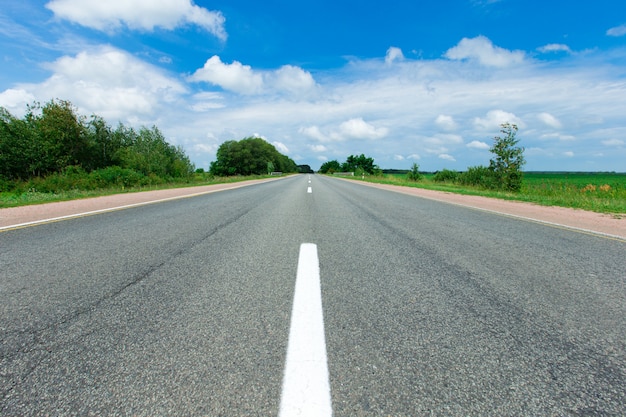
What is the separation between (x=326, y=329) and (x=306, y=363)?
330 mm

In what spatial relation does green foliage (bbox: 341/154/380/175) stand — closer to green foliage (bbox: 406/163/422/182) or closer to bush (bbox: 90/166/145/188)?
green foliage (bbox: 406/163/422/182)

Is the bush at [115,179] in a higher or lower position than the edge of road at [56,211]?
higher

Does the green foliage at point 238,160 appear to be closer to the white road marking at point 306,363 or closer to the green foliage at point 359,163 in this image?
the green foliage at point 359,163

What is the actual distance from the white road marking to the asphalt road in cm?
4

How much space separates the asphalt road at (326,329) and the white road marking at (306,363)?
1.7 inches

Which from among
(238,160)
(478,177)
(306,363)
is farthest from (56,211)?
(238,160)

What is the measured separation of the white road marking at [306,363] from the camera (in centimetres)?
109

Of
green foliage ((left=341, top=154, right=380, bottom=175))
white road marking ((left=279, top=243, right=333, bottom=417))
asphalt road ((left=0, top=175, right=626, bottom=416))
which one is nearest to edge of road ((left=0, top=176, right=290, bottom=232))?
asphalt road ((left=0, top=175, right=626, bottom=416))

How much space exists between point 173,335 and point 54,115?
3927 cm

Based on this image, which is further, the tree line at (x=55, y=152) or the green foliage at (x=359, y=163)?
the green foliage at (x=359, y=163)

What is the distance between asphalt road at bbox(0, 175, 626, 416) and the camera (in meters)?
1.15

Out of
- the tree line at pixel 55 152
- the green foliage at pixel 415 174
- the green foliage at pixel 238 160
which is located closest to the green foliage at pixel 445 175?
the green foliage at pixel 415 174

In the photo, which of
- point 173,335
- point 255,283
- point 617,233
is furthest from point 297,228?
point 617,233

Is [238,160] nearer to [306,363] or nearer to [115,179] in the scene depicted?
[115,179]
